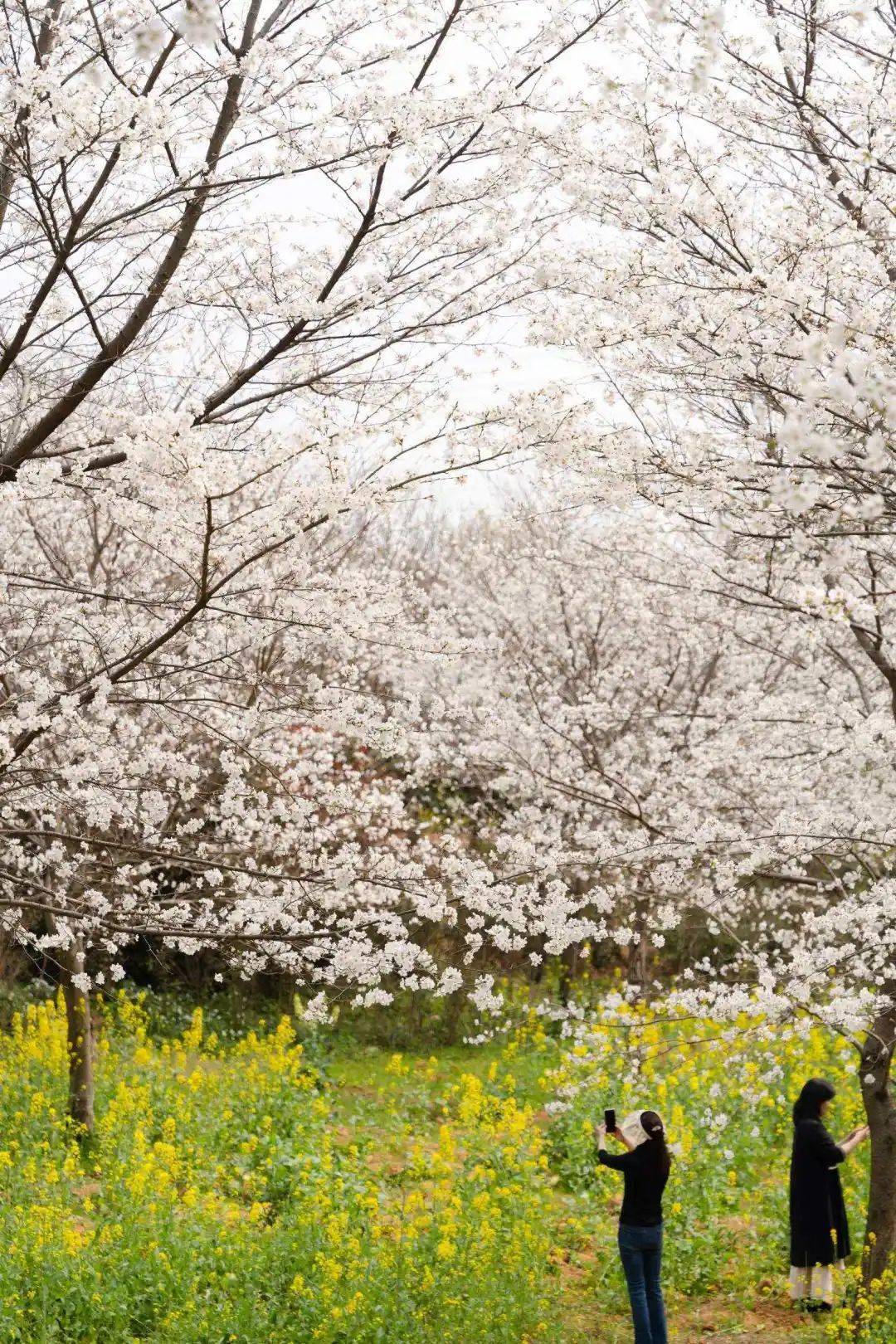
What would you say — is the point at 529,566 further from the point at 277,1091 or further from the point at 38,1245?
the point at 38,1245

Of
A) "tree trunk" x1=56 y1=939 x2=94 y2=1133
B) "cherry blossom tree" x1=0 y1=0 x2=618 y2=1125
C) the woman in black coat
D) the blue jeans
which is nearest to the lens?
"cherry blossom tree" x1=0 y1=0 x2=618 y2=1125

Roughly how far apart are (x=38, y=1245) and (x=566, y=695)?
885cm

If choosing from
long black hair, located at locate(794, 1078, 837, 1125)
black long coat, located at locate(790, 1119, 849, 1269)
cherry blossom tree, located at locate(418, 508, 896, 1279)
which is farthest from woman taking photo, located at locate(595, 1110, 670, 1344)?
long black hair, located at locate(794, 1078, 837, 1125)

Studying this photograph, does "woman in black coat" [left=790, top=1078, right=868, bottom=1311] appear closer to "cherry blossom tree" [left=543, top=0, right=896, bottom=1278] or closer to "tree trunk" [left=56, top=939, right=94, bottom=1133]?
"cherry blossom tree" [left=543, top=0, right=896, bottom=1278]

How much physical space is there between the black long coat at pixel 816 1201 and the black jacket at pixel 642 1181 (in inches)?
45.1

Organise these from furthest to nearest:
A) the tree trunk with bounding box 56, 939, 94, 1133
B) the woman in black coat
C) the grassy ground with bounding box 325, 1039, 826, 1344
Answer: the tree trunk with bounding box 56, 939, 94, 1133 < the woman in black coat < the grassy ground with bounding box 325, 1039, 826, 1344

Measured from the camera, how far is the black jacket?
6.08 metres

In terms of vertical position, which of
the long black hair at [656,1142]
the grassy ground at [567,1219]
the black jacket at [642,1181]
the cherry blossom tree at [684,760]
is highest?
the cherry blossom tree at [684,760]

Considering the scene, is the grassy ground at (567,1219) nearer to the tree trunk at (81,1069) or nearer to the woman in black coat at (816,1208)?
the woman in black coat at (816,1208)

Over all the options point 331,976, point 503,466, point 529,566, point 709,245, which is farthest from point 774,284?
point 529,566

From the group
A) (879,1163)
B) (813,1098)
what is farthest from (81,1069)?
(879,1163)

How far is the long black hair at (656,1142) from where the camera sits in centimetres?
612

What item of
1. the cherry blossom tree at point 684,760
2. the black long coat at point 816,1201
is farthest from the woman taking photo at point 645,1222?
the black long coat at point 816,1201

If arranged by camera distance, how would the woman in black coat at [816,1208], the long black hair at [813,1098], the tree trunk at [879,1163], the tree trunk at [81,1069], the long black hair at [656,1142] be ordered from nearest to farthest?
the long black hair at [656,1142] < the tree trunk at [879,1163] < the woman in black coat at [816,1208] < the long black hair at [813,1098] < the tree trunk at [81,1069]
